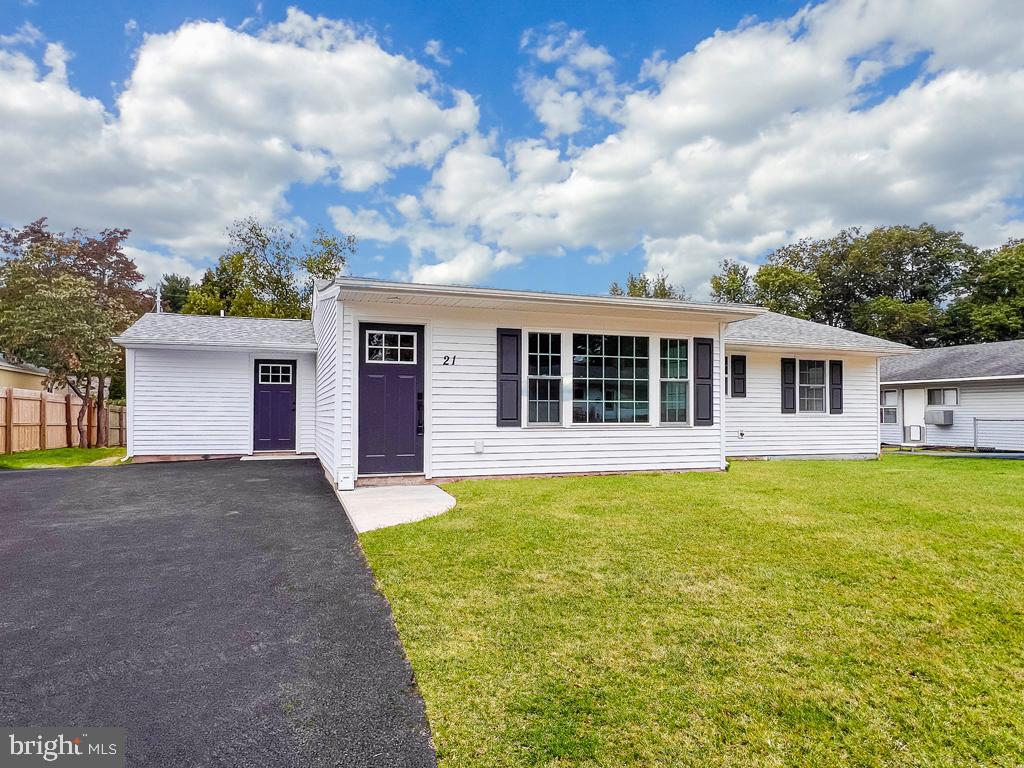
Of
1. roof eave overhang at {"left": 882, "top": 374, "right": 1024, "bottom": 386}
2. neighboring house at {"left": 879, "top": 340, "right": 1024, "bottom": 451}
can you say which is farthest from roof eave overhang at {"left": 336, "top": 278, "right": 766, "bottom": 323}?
roof eave overhang at {"left": 882, "top": 374, "right": 1024, "bottom": 386}

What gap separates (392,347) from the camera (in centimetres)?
727

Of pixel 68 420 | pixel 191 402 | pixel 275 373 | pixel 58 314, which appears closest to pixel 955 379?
pixel 275 373

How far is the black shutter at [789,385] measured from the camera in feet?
36.1

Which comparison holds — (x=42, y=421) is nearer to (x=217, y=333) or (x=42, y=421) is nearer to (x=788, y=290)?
(x=217, y=333)

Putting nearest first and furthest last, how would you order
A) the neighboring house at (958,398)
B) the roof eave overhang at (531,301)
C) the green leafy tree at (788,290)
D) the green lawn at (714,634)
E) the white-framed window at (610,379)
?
1. the green lawn at (714,634)
2. the roof eave overhang at (531,301)
3. the white-framed window at (610,379)
4. the neighboring house at (958,398)
5. the green leafy tree at (788,290)

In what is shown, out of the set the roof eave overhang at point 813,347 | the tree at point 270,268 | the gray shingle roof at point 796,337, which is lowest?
the roof eave overhang at point 813,347

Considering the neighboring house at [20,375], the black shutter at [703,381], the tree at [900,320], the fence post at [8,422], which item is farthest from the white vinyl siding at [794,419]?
the tree at [900,320]

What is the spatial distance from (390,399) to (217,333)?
636cm

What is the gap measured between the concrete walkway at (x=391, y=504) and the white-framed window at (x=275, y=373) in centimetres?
552

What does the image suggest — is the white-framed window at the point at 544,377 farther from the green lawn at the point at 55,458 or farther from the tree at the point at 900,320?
the tree at the point at 900,320

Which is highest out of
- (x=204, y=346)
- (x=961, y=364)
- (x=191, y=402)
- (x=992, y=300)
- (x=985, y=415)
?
(x=992, y=300)

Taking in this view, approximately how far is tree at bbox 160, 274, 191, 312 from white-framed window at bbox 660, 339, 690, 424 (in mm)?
31767

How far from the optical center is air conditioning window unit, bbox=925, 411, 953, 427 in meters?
15.9

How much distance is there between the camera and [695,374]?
28.3 feet
